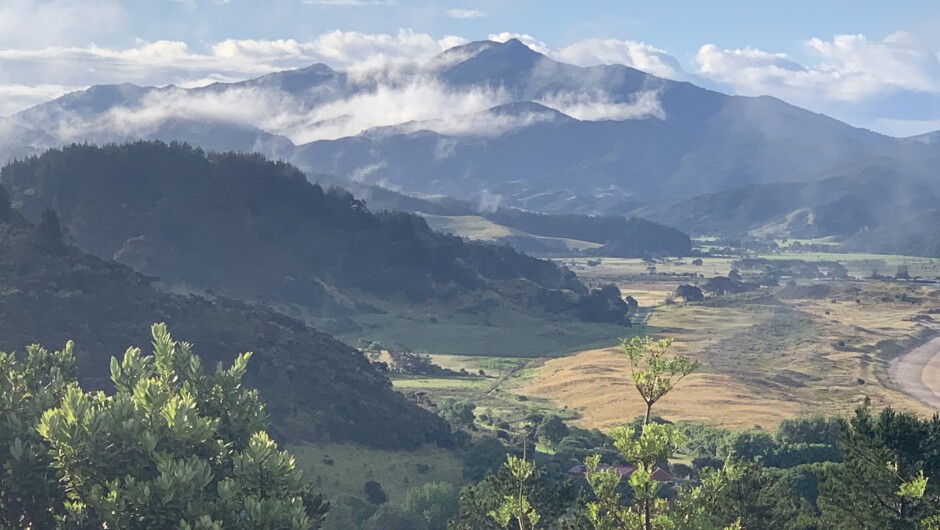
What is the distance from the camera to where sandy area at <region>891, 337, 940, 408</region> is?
116m

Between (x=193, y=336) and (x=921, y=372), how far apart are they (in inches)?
3567

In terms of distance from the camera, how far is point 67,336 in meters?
83.6

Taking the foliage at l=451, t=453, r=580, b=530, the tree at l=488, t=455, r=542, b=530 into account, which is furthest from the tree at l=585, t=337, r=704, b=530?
the foliage at l=451, t=453, r=580, b=530

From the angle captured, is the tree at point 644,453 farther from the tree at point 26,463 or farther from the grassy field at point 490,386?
the grassy field at point 490,386

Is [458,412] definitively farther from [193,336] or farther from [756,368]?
[756,368]

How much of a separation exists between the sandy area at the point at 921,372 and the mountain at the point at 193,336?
60.0 metres

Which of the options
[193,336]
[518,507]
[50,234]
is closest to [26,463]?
[518,507]

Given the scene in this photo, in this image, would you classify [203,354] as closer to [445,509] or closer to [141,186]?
[445,509]

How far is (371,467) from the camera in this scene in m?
77.6

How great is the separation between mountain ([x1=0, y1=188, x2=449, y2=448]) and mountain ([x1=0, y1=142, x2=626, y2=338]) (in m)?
42.0

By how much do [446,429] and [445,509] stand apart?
1013 inches

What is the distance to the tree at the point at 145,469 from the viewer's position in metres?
25.3

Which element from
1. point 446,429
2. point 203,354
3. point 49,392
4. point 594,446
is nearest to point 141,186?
point 203,354

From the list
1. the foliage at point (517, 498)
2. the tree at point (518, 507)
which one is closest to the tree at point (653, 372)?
the tree at point (518, 507)
